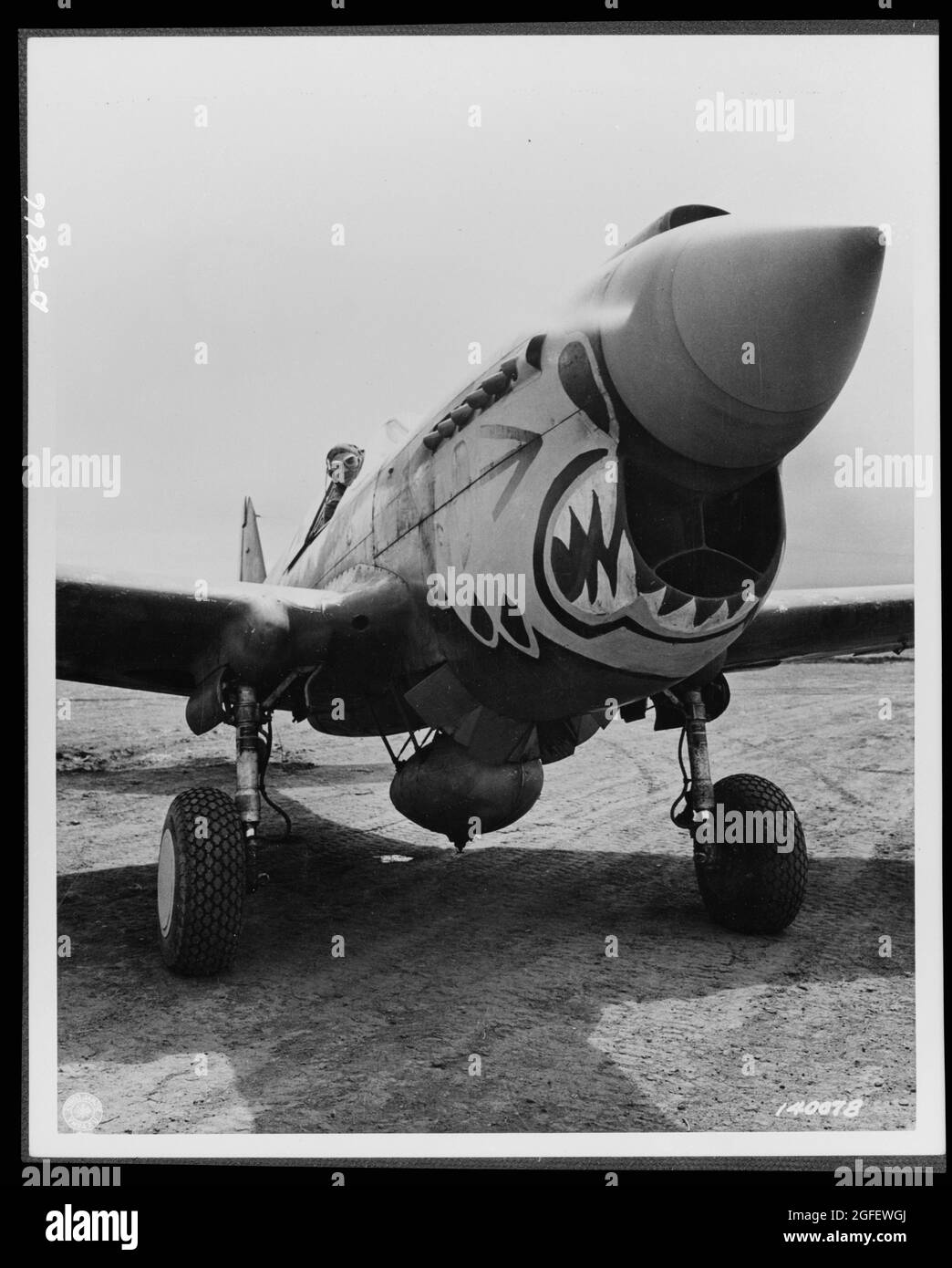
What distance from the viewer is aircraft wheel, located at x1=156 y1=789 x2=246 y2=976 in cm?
434

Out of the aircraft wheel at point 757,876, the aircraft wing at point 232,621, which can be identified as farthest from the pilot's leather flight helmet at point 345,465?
the aircraft wheel at point 757,876

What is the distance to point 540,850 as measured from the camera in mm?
6875

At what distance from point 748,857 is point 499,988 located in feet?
5.08

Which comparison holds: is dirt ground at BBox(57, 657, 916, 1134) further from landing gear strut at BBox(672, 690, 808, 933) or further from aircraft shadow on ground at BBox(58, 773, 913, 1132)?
landing gear strut at BBox(672, 690, 808, 933)

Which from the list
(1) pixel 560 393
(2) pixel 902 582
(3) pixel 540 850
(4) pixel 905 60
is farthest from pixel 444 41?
(3) pixel 540 850

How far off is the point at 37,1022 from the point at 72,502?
85.9 inches

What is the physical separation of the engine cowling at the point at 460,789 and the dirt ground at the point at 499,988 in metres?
0.61

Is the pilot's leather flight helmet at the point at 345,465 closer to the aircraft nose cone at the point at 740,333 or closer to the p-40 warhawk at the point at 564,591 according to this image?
the p-40 warhawk at the point at 564,591

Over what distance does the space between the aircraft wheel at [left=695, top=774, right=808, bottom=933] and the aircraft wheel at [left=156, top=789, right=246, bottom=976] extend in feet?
7.52

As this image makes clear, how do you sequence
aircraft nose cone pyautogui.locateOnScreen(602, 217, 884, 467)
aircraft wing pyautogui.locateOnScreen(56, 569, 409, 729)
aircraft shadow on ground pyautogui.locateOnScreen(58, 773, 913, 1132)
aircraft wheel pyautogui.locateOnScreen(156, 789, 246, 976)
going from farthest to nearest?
aircraft wing pyautogui.locateOnScreen(56, 569, 409, 729) → aircraft wheel pyautogui.locateOnScreen(156, 789, 246, 976) → aircraft shadow on ground pyautogui.locateOnScreen(58, 773, 913, 1132) → aircraft nose cone pyautogui.locateOnScreen(602, 217, 884, 467)

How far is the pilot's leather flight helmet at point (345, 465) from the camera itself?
6395mm

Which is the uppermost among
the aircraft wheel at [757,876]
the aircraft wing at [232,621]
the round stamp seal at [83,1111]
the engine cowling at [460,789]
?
the aircraft wing at [232,621]

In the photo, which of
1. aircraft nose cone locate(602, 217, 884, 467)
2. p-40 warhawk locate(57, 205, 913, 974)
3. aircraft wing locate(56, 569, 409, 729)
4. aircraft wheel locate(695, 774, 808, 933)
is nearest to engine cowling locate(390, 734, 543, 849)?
p-40 warhawk locate(57, 205, 913, 974)

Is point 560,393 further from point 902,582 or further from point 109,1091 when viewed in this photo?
point 109,1091
